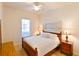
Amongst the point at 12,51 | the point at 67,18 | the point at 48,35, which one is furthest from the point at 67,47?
the point at 12,51

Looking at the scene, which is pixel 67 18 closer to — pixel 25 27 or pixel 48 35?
pixel 48 35

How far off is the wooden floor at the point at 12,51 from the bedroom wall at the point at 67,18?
0.40 meters

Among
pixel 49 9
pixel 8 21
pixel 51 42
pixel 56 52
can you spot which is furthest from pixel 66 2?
pixel 8 21

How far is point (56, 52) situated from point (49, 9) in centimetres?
80

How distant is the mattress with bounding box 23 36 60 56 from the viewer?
174 cm

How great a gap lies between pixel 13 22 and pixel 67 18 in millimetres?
997

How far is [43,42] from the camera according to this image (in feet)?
5.86

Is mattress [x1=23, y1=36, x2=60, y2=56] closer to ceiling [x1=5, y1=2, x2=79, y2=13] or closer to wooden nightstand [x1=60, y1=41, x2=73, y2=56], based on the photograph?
wooden nightstand [x1=60, y1=41, x2=73, y2=56]

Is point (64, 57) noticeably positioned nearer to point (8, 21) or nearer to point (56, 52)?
point (56, 52)

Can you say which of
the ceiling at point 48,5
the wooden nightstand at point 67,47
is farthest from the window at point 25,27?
the wooden nightstand at point 67,47

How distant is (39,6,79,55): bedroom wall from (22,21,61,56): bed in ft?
0.73

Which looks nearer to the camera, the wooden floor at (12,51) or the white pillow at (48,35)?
the wooden floor at (12,51)

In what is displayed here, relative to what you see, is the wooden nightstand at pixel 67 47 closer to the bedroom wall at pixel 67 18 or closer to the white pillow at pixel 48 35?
the bedroom wall at pixel 67 18

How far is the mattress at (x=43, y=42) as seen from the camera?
174cm
